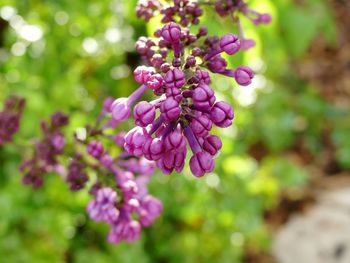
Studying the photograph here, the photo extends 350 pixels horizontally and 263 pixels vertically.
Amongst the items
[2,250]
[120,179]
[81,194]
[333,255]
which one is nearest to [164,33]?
[120,179]

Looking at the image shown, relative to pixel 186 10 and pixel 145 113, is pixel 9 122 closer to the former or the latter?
pixel 186 10

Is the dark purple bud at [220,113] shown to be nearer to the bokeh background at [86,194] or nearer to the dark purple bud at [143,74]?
the dark purple bud at [143,74]

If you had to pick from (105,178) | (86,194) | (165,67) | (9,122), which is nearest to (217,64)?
(165,67)

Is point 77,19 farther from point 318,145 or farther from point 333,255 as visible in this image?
point 318,145

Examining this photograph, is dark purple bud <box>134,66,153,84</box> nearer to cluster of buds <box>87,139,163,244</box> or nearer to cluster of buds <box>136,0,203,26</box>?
cluster of buds <box>136,0,203,26</box>

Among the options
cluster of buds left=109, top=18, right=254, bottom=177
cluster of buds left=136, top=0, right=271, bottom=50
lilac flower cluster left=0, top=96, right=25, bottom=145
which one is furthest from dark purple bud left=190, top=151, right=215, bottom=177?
lilac flower cluster left=0, top=96, right=25, bottom=145

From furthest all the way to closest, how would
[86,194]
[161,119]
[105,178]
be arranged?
[86,194] → [105,178] → [161,119]
